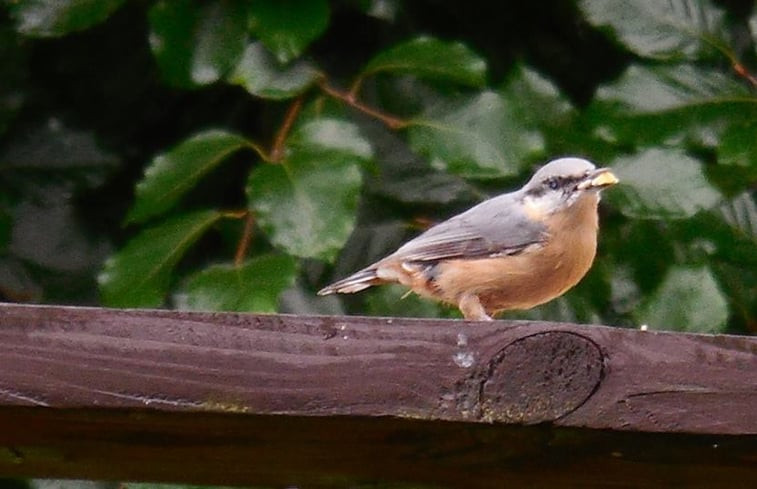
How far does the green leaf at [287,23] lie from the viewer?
246 centimetres

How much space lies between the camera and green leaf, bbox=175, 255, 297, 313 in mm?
2207

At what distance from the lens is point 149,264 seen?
2.36 meters

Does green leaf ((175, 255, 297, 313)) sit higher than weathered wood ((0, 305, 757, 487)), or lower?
lower

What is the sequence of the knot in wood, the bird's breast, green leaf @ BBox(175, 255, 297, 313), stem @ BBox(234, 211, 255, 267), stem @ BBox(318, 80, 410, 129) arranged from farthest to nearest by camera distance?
stem @ BBox(318, 80, 410, 129), stem @ BBox(234, 211, 255, 267), the bird's breast, green leaf @ BBox(175, 255, 297, 313), the knot in wood

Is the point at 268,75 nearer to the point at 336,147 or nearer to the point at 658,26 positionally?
the point at 336,147

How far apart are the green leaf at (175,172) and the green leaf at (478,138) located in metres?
0.36

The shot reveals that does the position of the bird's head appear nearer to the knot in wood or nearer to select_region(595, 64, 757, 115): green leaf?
select_region(595, 64, 757, 115): green leaf

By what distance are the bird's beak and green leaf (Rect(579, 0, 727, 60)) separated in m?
0.31

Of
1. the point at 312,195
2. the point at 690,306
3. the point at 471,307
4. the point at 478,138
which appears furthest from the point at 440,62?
the point at 690,306

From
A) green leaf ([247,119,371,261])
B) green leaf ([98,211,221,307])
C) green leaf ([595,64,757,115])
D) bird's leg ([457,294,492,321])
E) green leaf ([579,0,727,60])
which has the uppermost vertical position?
green leaf ([579,0,727,60])

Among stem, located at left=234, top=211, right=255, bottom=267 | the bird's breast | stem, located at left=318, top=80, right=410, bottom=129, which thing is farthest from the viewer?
stem, located at left=318, top=80, right=410, bottom=129

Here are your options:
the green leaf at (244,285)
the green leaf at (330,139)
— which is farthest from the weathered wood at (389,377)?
the green leaf at (330,139)

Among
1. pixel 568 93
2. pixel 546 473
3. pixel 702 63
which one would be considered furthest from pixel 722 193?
pixel 546 473

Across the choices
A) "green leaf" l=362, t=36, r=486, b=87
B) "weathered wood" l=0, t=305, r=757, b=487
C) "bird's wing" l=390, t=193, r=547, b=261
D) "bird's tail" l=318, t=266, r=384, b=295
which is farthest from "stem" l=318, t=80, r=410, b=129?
"weathered wood" l=0, t=305, r=757, b=487
